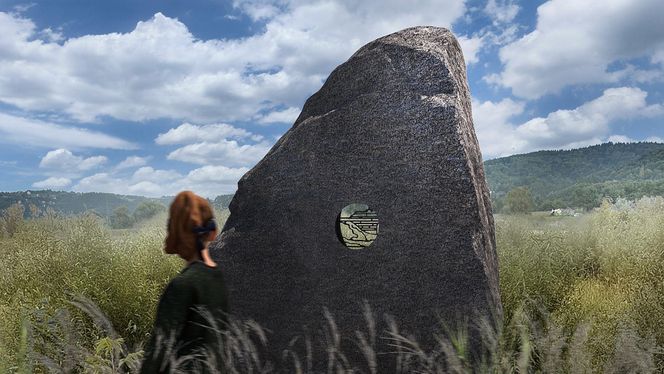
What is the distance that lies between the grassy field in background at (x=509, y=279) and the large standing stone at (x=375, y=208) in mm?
1078

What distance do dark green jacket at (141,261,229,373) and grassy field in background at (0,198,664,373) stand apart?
2.66m

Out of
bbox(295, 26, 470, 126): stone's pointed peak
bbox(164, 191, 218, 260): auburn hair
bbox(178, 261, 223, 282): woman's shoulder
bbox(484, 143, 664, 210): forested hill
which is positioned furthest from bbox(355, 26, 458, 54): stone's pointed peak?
bbox(484, 143, 664, 210): forested hill

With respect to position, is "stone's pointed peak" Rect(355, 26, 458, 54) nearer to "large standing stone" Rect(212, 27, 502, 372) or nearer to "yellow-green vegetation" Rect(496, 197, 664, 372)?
"large standing stone" Rect(212, 27, 502, 372)

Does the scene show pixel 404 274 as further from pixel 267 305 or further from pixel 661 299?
pixel 661 299

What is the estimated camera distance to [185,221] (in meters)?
2.98

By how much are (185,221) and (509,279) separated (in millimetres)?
4898

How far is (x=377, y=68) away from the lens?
511cm

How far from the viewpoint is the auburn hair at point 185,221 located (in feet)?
9.75

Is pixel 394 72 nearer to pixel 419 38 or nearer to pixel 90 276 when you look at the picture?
pixel 419 38

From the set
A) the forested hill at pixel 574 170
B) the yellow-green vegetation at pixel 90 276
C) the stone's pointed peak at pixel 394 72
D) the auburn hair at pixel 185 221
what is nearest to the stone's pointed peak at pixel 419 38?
the stone's pointed peak at pixel 394 72

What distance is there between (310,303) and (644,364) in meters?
2.89

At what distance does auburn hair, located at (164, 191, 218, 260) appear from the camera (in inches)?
117

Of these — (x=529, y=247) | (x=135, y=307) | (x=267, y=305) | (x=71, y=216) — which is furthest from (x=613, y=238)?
(x=71, y=216)

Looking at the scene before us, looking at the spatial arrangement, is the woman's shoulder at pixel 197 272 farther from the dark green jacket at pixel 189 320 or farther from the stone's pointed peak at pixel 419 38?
the stone's pointed peak at pixel 419 38
